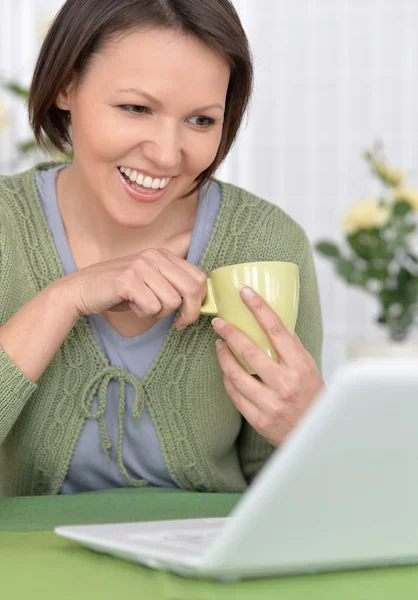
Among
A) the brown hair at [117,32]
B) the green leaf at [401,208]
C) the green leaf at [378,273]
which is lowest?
the green leaf at [378,273]

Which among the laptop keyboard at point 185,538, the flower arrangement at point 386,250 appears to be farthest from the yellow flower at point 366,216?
the laptop keyboard at point 185,538

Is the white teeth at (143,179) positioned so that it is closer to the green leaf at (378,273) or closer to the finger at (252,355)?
the finger at (252,355)

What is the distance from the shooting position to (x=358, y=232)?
2943 millimetres

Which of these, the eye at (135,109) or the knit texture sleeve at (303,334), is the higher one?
the eye at (135,109)

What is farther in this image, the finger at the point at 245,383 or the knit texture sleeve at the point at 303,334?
the knit texture sleeve at the point at 303,334

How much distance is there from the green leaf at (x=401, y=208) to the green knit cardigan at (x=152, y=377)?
1.59 metres

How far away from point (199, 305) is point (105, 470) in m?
0.39

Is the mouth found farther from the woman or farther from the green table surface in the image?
the green table surface

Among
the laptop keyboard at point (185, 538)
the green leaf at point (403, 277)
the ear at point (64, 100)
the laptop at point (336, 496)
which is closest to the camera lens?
the laptop at point (336, 496)

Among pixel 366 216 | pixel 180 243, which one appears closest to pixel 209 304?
pixel 180 243

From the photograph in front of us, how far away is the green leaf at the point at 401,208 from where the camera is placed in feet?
9.43

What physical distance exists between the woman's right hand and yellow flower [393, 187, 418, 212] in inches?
79.8

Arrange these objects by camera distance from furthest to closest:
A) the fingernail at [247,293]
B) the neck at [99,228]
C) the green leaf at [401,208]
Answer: the green leaf at [401,208] → the neck at [99,228] → the fingernail at [247,293]

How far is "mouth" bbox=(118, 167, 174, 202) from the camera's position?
114 cm
